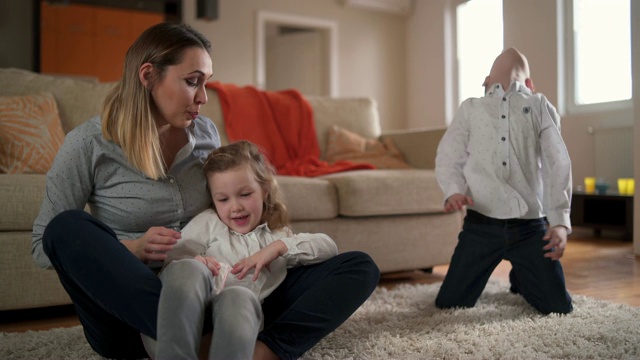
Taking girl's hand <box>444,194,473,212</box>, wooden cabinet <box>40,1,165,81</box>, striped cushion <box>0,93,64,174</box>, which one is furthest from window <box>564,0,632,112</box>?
wooden cabinet <box>40,1,165,81</box>

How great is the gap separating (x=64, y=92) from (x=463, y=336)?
1.82 meters

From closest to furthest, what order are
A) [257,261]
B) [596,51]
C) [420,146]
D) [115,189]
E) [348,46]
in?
1. [257,261]
2. [115,189]
3. [596,51]
4. [420,146]
5. [348,46]

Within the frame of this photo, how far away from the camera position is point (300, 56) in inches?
226

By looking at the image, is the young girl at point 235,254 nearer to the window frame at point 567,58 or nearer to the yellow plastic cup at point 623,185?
the window frame at point 567,58

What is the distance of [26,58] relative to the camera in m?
4.43

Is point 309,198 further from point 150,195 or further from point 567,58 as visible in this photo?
point 567,58

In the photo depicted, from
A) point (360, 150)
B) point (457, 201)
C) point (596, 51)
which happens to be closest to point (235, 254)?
point (457, 201)

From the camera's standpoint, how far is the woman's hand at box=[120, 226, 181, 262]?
1.04 meters

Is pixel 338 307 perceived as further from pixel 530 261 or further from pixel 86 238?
pixel 530 261

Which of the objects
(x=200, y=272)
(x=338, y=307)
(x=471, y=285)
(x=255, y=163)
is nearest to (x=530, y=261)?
(x=471, y=285)

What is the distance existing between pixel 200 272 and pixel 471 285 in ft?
3.34

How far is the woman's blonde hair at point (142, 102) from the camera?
1.14 m

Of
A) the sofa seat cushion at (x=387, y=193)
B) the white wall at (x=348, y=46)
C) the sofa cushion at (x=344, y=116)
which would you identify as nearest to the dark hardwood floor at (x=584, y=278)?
the sofa seat cushion at (x=387, y=193)

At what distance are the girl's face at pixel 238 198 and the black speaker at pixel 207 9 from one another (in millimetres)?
2478
